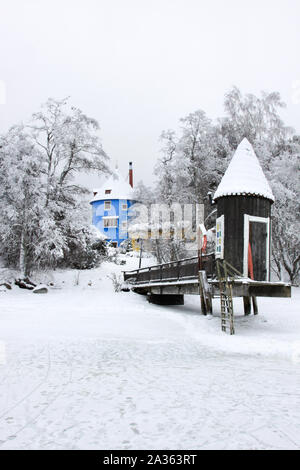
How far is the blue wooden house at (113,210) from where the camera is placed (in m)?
49.0

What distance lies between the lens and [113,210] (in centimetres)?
4988

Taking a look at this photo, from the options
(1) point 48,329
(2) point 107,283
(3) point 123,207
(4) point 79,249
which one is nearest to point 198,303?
(2) point 107,283

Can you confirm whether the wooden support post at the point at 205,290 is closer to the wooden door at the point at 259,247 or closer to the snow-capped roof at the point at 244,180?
the wooden door at the point at 259,247

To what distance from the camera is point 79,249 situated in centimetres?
2667

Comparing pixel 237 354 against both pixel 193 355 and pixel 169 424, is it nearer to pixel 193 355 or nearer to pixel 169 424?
pixel 193 355

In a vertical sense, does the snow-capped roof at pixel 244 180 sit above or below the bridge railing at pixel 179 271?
above

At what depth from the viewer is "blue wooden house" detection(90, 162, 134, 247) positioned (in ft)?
161

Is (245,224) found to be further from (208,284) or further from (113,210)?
(113,210)

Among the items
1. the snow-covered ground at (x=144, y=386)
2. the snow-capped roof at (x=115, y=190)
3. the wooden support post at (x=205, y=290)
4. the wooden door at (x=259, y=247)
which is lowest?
the snow-covered ground at (x=144, y=386)

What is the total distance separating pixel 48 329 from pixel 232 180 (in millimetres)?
8173

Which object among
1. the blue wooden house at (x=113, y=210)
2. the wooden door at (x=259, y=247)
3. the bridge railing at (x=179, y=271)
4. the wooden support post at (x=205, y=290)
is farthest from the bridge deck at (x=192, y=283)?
the blue wooden house at (x=113, y=210)

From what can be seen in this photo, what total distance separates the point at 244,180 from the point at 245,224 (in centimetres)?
164

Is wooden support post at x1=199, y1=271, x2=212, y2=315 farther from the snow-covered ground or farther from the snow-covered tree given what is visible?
the snow-covered tree

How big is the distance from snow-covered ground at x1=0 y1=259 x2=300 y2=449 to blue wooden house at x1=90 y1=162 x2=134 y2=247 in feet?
119
